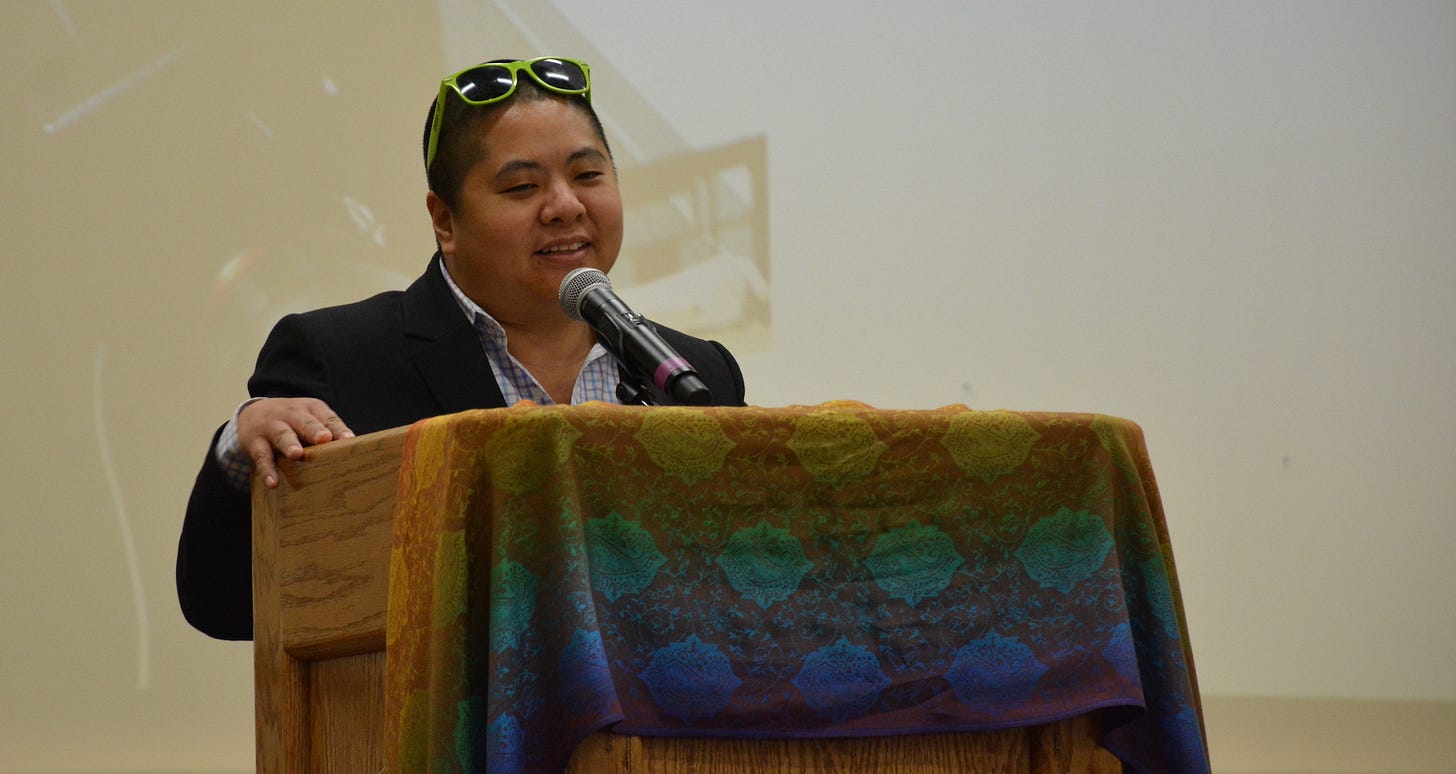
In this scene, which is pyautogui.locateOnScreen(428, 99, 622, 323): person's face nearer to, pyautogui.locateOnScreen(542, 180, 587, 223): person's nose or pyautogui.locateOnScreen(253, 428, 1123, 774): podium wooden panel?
pyautogui.locateOnScreen(542, 180, 587, 223): person's nose

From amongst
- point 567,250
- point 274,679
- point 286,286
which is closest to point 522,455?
point 274,679

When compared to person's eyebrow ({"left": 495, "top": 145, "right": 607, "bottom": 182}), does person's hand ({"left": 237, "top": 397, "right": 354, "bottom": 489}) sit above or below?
below

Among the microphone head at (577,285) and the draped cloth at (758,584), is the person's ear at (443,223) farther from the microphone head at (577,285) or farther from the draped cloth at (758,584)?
the draped cloth at (758,584)

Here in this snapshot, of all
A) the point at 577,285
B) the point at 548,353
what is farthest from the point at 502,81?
the point at 577,285

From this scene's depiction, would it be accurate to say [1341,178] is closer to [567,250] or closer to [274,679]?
[567,250]

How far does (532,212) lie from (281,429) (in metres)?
0.50

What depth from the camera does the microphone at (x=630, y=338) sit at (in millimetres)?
1128

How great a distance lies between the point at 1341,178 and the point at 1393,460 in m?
0.70

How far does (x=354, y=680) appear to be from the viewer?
116cm

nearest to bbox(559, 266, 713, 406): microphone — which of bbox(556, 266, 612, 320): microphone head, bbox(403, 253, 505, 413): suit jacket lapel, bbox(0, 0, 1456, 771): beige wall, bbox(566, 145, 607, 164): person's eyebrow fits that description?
bbox(556, 266, 612, 320): microphone head

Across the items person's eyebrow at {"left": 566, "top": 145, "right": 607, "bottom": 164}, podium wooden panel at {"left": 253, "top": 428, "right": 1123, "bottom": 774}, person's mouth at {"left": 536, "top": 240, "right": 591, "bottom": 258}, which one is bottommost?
podium wooden panel at {"left": 253, "top": 428, "right": 1123, "bottom": 774}

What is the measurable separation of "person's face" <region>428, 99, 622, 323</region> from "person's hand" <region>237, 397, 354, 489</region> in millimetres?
406

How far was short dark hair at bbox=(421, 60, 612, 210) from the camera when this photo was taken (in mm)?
1677

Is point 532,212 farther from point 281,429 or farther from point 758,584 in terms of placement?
point 758,584
